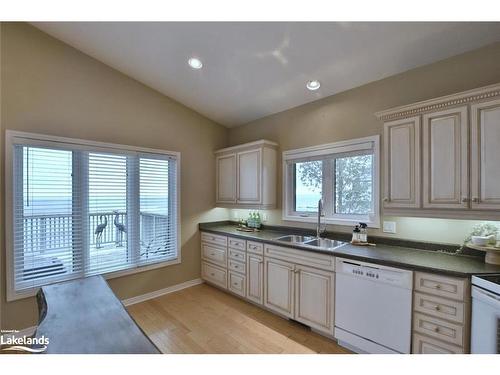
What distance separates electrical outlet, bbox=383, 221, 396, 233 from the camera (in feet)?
7.73

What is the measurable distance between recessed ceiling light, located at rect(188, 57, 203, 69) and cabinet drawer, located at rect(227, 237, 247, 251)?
7.02 feet

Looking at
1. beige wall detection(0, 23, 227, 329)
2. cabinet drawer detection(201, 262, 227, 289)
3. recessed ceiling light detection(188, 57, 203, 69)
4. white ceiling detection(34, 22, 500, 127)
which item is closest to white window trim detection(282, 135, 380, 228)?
white ceiling detection(34, 22, 500, 127)

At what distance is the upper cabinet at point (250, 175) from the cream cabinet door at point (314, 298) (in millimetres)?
1135

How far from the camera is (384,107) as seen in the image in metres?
2.42

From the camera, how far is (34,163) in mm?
2367

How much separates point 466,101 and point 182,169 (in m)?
3.20

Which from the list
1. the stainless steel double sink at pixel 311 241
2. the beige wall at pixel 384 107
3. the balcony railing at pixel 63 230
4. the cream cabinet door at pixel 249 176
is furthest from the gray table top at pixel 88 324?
the beige wall at pixel 384 107

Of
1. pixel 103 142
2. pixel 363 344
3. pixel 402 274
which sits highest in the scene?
pixel 103 142

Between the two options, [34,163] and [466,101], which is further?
[34,163]

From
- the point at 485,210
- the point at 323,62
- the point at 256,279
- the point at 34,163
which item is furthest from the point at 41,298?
the point at 485,210

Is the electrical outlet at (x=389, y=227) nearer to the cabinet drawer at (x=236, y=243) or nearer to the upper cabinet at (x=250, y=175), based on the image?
the upper cabinet at (x=250, y=175)

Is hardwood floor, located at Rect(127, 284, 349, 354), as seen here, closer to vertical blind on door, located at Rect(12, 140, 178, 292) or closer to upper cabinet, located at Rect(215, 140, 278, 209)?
vertical blind on door, located at Rect(12, 140, 178, 292)

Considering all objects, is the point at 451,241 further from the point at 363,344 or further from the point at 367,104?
the point at 367,104

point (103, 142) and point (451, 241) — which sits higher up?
point (103, 142)
